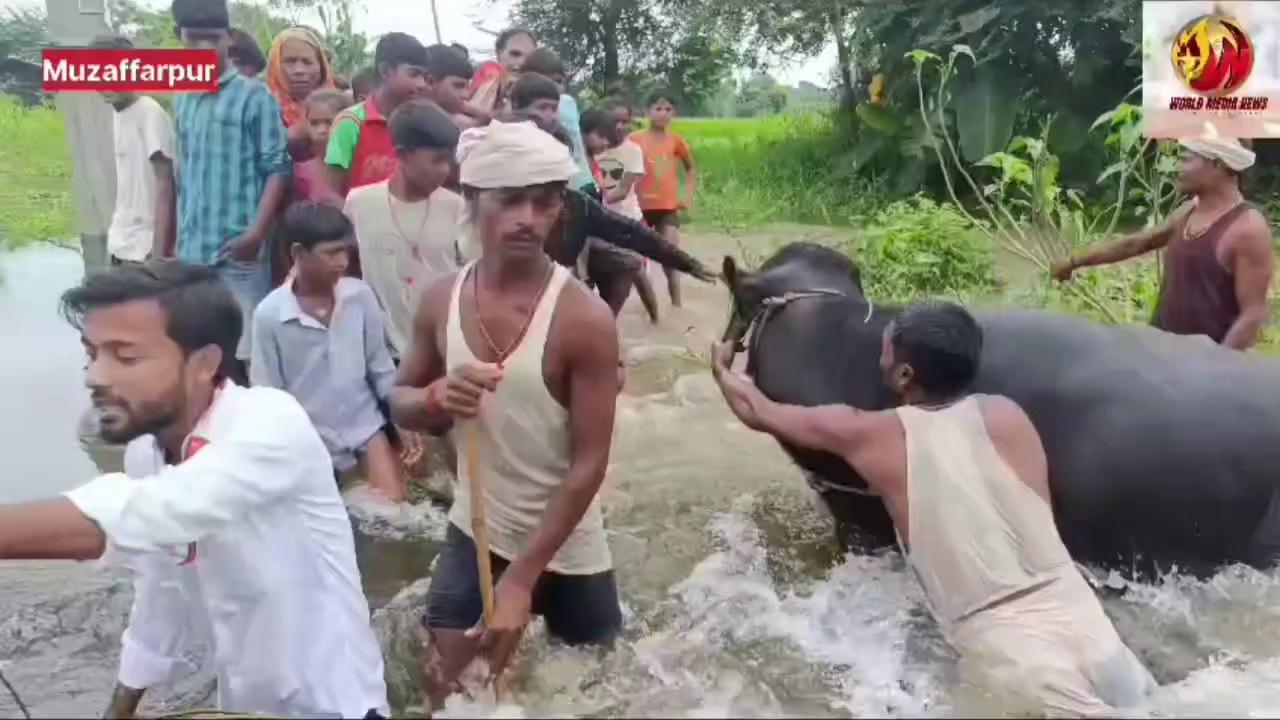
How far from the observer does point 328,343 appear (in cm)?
420

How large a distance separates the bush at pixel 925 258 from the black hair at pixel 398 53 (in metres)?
4.14

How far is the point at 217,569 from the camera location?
7.51 ft

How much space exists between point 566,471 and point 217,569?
2.83 ft

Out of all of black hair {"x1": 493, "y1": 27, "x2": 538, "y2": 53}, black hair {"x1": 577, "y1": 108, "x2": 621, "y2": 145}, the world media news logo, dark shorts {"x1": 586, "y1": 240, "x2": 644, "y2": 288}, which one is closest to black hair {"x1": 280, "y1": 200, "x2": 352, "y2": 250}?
dark shorts {"x1": 586, "y1": 240, "x2": 644, "y2": 288}

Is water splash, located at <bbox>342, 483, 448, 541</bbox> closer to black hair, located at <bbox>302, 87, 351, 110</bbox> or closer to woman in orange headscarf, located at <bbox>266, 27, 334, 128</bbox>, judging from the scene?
black hair, located at <bbox>302, 87, 351, 110</bbox>

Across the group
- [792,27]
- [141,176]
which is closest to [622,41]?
[792,27]

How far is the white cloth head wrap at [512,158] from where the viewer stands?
8.98 feet

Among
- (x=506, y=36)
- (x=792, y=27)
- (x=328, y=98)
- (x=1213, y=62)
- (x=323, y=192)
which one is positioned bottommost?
(x=323, y=192)

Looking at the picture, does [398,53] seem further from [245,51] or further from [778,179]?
[778,179]

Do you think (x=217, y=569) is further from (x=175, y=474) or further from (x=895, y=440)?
(x=895, y=440)

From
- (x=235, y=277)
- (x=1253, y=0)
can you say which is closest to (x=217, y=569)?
(x=235, y=277)

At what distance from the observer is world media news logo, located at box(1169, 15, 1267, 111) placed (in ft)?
15.5

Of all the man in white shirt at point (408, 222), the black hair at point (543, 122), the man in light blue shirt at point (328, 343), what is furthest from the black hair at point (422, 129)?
the black hair at point (543, 122)

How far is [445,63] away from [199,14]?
1.14 meters
